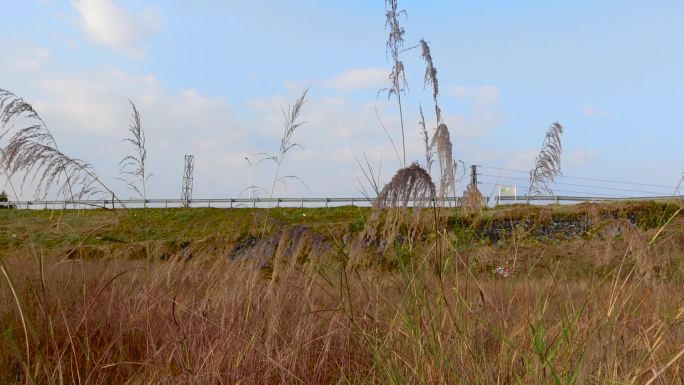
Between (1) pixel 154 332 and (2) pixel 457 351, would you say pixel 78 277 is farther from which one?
(2) pixel 457 351

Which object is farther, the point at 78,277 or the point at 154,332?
the point at 78,277

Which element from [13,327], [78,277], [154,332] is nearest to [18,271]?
[78,277]

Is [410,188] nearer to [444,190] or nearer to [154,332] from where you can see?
[444,190]

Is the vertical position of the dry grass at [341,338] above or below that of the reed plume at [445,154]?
below

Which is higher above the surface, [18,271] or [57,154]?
[57,154]

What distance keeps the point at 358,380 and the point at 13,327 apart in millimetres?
1943

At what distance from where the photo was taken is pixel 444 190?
2.66 meters

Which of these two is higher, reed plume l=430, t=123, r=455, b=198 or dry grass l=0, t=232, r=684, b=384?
reed plume l=430, t=123, r=455, b=198

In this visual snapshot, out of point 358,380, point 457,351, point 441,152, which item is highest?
point 441,152

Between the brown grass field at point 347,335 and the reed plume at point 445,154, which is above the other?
the reed plume at point 445,154

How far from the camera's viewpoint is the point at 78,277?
448cm

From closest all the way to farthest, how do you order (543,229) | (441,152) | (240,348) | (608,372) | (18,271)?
(608,372) → (441,152) → (240,348) → (18,271) → (543,229)

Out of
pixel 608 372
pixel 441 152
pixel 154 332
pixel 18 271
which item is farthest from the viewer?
pixel 18 271

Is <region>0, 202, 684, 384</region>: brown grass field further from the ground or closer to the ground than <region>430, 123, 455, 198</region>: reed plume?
closer to the ground
